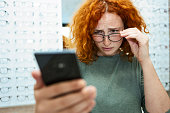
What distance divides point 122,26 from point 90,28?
0.18 meters

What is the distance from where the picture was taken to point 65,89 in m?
0.32

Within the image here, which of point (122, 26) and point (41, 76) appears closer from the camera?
point (41, 76)

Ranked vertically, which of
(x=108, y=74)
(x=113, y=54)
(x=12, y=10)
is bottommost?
(x=108, y=74)

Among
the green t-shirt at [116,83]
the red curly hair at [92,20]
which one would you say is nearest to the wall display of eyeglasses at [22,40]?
the red curly hair at [92,20]

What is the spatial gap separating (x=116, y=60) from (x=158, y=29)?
170cm

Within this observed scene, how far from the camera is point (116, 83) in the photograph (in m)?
0.86

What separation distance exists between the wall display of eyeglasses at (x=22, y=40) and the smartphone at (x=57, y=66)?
5.52 feet

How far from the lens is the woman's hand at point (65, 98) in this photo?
325mm

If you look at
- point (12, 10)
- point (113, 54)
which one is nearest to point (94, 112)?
point (113, 54)

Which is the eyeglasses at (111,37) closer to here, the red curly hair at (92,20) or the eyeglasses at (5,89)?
the red curly hair at (92,20)

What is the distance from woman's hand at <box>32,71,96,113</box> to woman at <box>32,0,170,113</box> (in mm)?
499

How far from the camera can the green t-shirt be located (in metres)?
0.82

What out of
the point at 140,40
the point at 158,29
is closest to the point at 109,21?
the point at 140,40

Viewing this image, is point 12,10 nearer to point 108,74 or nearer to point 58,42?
point 58,42
